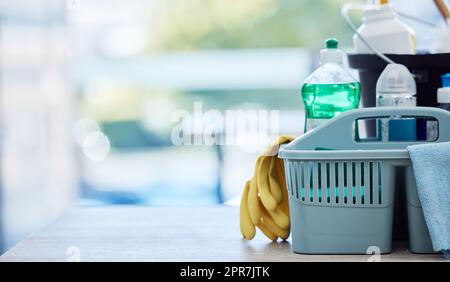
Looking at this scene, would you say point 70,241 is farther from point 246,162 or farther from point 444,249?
point 246,162

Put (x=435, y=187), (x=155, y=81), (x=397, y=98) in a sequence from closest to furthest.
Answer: (x=435, y=187)
(x=397, y=98)
(x=155, y=81)

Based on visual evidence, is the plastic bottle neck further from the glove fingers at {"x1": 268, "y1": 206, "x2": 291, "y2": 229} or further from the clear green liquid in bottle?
the glove fingers at {"x1": 268, "y1": 206, "x2": 291, "y2": 229}

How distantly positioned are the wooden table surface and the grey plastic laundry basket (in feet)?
0.07

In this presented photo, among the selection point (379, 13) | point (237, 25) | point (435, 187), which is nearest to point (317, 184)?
point (435, 187)

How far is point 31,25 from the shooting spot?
305 centimetres

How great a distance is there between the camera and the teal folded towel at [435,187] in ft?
2.79

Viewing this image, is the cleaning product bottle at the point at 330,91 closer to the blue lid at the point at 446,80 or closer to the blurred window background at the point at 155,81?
the blue lid at the point at 446,80

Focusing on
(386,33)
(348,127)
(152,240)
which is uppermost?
(386,33)

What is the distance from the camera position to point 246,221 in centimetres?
100

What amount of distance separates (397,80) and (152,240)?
15.3 inches

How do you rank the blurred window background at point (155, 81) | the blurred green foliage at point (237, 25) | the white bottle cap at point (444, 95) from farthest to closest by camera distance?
the blurred green foliage at point (237, 25)
the blurred window background at point (155, 81)
the white bottle cap at point (444, 95)

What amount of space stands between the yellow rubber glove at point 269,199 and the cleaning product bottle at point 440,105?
18cm

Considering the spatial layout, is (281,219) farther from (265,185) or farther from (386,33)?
(386,33)

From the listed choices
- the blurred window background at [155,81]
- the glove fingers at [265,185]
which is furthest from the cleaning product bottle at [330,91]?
the blurred window background at [155,81]
